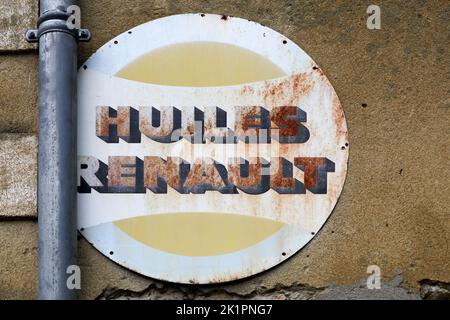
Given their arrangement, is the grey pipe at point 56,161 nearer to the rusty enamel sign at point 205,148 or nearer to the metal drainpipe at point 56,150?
the metal drainpipe at point 56,150

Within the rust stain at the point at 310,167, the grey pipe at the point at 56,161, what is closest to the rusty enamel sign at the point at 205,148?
the rust stain at the point at 310,167

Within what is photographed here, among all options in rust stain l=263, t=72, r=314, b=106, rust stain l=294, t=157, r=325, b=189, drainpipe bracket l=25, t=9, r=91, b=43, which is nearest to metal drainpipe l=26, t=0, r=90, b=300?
drainpipe bracket l=25, t=9, r=91, b=43

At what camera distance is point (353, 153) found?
2.45 metres

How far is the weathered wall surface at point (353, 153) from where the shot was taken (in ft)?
7.87

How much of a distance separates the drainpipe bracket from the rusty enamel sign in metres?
0.11

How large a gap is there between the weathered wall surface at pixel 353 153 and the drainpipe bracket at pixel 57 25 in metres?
0.09

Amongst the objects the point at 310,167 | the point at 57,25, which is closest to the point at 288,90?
the point at 310,167

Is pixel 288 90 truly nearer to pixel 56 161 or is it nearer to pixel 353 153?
pixel 353 153

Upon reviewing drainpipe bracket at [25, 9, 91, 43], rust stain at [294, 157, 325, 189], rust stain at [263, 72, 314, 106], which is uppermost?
drainpipe bracket at [25, 9, 91, 43]

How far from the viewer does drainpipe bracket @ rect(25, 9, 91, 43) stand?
7.73 feet

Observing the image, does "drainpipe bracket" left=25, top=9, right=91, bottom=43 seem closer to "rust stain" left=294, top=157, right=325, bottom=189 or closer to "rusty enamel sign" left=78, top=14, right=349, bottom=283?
"rusty enamel sign" left=78, top=14, right=349, bottom=283

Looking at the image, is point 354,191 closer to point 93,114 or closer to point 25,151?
point 93,114

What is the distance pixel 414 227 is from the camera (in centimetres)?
241
